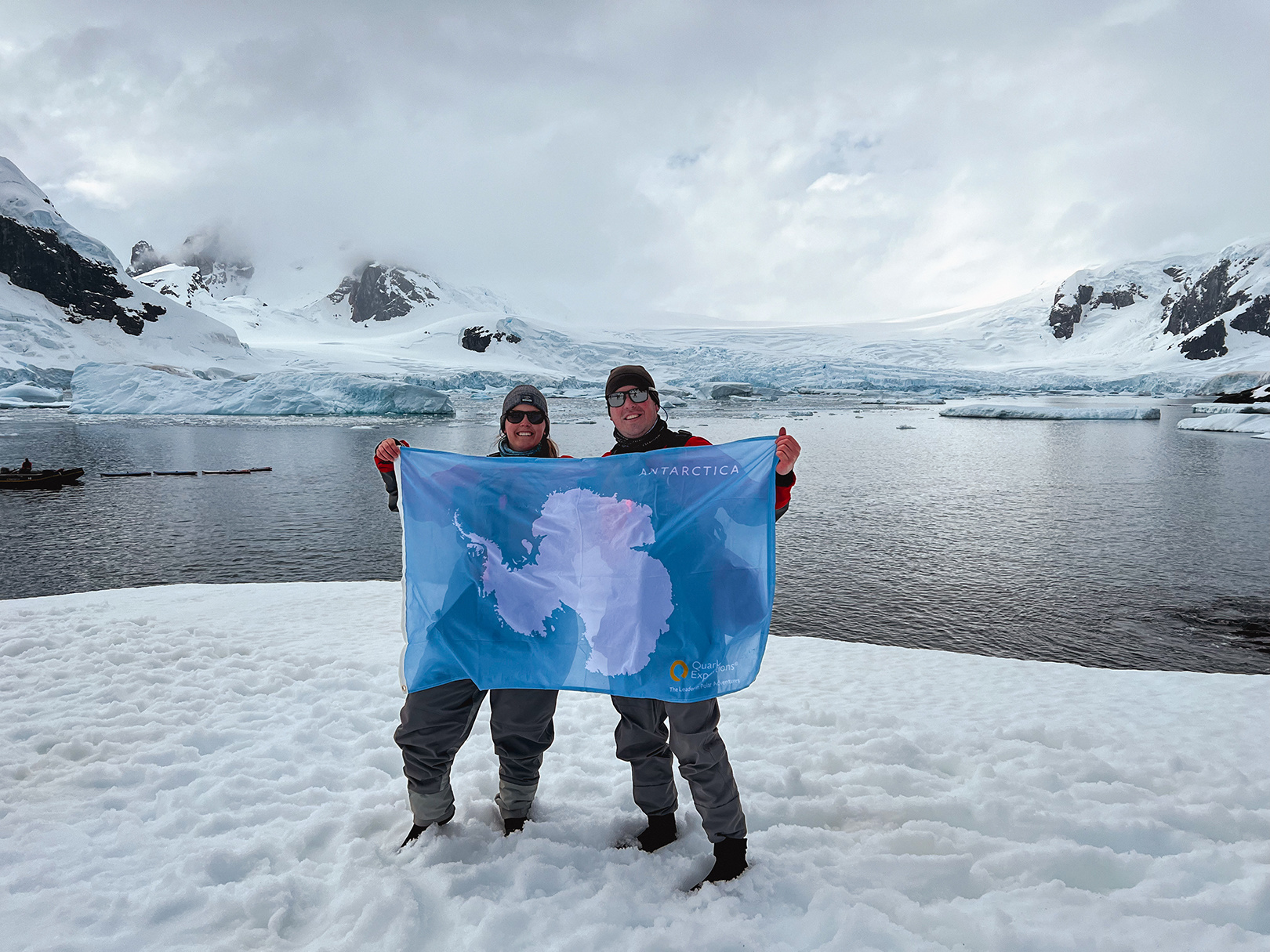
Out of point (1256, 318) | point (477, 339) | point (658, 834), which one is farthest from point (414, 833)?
point (1256, 318)

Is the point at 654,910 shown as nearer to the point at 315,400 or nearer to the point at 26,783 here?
the point at 26,783

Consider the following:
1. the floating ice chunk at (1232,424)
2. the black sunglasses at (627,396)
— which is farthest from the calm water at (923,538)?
the black sunglasses at (627,396)

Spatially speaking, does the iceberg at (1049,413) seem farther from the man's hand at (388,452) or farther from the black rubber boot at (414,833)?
the black rubber boot at (414,833)

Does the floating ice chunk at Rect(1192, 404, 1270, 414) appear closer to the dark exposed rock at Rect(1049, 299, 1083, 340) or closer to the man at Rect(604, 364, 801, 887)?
the man at Rect(604, 364, 801, 887)

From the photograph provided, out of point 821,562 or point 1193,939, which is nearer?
point 1193,939

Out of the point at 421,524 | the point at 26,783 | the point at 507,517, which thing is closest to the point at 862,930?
the point at 507,517

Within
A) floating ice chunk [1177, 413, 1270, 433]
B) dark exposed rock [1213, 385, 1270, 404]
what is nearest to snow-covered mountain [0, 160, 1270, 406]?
dark exposed rock [1213, 385, 1270, 404]
